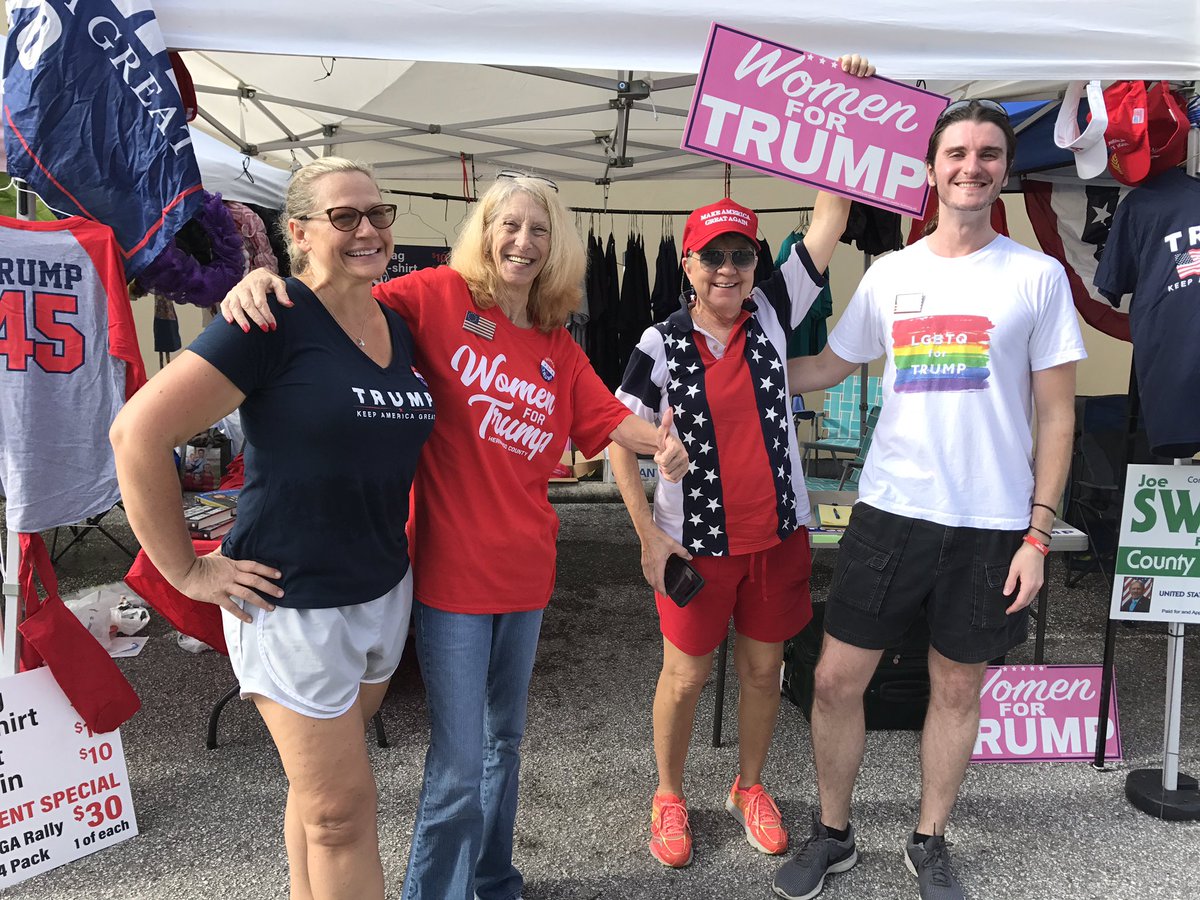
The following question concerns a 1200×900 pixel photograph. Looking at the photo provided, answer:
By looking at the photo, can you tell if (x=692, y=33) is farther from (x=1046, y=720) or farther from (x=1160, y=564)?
(x=1046, y=720)

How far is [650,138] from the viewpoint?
17.2 ft

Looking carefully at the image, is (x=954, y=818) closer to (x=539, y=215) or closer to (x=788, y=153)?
(x=788, y=153)

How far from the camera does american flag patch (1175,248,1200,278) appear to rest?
2.08m

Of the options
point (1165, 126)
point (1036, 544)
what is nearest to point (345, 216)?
point (1036, 544)

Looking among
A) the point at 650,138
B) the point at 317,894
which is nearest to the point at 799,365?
the point at 317,894

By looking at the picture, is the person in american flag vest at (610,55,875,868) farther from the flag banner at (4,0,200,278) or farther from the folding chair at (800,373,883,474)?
the folding chair at (800,373,883,474)

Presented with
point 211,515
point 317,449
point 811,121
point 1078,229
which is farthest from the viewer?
point 1078,229

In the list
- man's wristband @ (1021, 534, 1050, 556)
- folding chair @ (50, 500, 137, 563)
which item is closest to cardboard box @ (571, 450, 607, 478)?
folding chair @ (50, 500, 137, 563)

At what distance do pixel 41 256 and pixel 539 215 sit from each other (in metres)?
1.30

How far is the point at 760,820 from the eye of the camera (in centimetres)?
223

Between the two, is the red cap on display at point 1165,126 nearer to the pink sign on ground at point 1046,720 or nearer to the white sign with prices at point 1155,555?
the white sign with prices at point 1155,555

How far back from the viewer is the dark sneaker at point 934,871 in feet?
6.57

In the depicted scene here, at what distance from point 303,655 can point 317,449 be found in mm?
373

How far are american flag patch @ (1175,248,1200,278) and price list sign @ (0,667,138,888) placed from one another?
3.21 m
